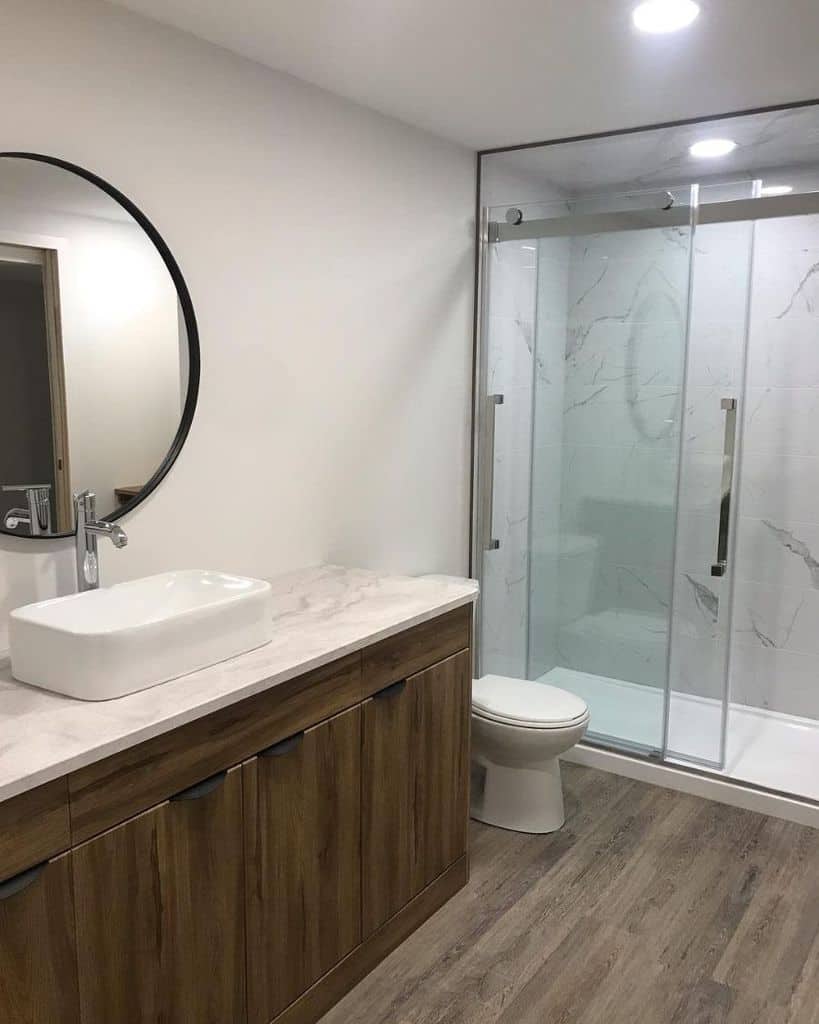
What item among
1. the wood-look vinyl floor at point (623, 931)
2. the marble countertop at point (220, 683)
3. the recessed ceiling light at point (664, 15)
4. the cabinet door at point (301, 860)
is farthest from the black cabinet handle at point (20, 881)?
the recessed ceiling light at point (664, 15)

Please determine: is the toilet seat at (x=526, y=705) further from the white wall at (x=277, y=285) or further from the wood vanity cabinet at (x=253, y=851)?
the white wall at (x=277, y=285)

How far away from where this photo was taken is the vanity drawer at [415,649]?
2180 mm

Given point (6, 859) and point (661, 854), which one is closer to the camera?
point (6, 859)

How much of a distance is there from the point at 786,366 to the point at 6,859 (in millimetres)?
3460

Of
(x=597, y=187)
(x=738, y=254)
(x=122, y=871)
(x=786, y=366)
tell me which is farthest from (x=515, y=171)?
(x=122, y=871)

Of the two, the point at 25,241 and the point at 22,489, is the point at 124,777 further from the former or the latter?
the point at 25,241

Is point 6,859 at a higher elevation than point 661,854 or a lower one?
higher

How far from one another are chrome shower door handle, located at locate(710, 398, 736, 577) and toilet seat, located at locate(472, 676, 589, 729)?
80 cm

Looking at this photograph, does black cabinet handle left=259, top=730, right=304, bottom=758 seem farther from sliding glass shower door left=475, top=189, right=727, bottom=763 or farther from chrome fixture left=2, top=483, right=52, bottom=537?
sliding glass shower door left=475, top=189, right=727, bottom=763

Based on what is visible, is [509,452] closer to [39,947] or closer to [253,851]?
[253,851]

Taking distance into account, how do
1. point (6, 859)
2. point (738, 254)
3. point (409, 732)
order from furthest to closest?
point (738, 254)
point (409, 732)
point (6, 859)

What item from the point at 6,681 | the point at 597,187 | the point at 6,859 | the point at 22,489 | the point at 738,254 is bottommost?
the point at 6,859

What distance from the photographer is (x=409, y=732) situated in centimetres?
235

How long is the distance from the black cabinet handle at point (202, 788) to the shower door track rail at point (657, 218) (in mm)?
2439
